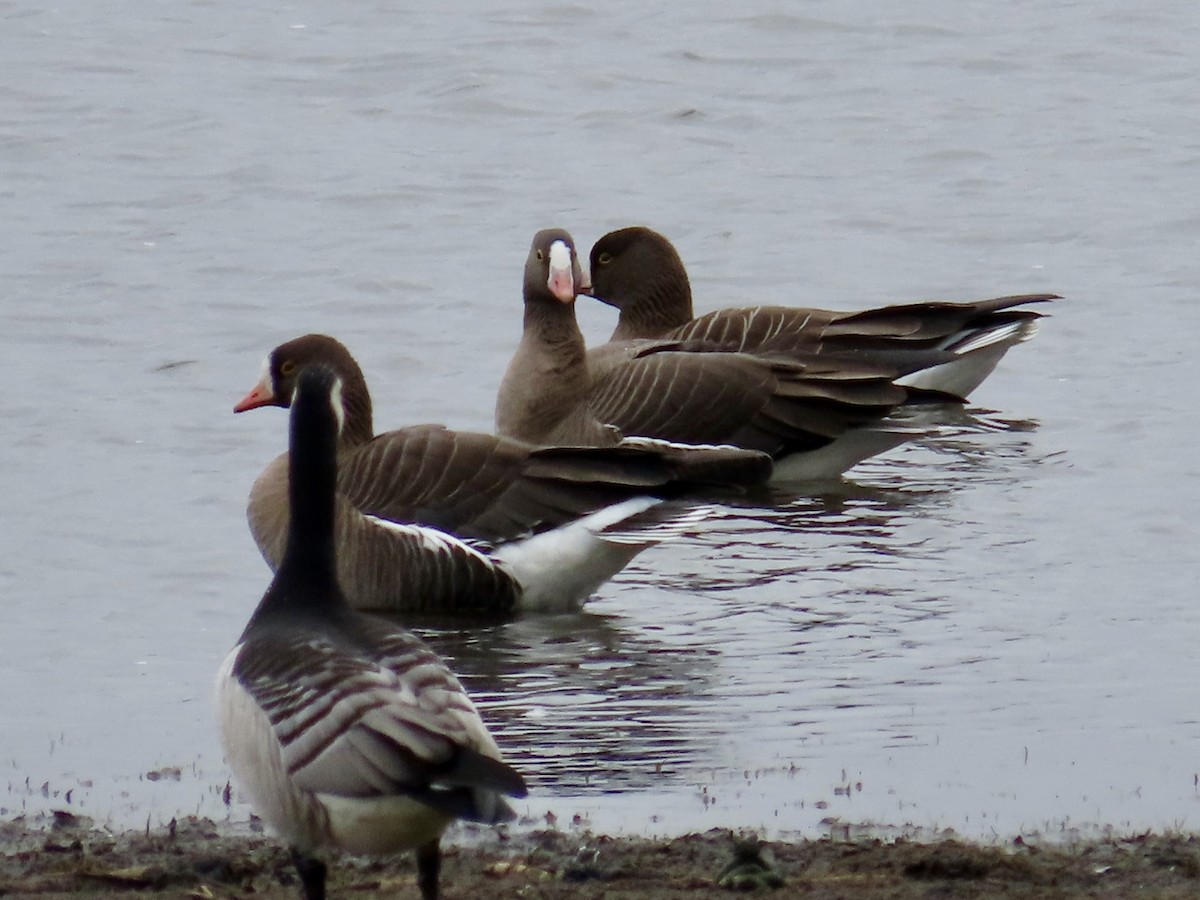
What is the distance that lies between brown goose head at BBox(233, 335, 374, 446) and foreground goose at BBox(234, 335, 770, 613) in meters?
0.23

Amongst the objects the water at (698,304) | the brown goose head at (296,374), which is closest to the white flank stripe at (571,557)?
the water at (698,304)

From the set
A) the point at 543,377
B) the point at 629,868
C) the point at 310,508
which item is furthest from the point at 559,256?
the point at 629,868

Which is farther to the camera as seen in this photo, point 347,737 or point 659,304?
point 659,304

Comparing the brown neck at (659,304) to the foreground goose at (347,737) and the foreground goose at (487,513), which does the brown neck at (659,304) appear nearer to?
the foreground goose at (487,513)

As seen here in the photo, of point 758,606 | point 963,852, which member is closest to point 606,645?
point 758,606

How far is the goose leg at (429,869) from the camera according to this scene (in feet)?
16.5

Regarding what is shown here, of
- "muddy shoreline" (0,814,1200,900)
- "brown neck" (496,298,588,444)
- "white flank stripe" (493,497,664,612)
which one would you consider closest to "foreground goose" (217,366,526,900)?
"muddy shoreline" (0,814,1200,900)

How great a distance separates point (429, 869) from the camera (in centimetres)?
507

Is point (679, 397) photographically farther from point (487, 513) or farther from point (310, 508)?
point (310, 508)

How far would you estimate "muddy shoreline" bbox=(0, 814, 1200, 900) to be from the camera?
5.37m

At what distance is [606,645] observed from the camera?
846cm

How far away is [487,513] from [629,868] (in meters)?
3.71

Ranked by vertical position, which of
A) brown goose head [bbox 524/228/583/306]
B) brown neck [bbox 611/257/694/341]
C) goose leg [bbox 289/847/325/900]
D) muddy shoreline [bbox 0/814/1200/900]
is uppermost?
brown goose head [bbox 524/228/583/306]

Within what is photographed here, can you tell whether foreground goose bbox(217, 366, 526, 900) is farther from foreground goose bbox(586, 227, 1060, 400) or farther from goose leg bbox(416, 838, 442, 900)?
foreground goose bbox(586, 227, 1060, 400)
